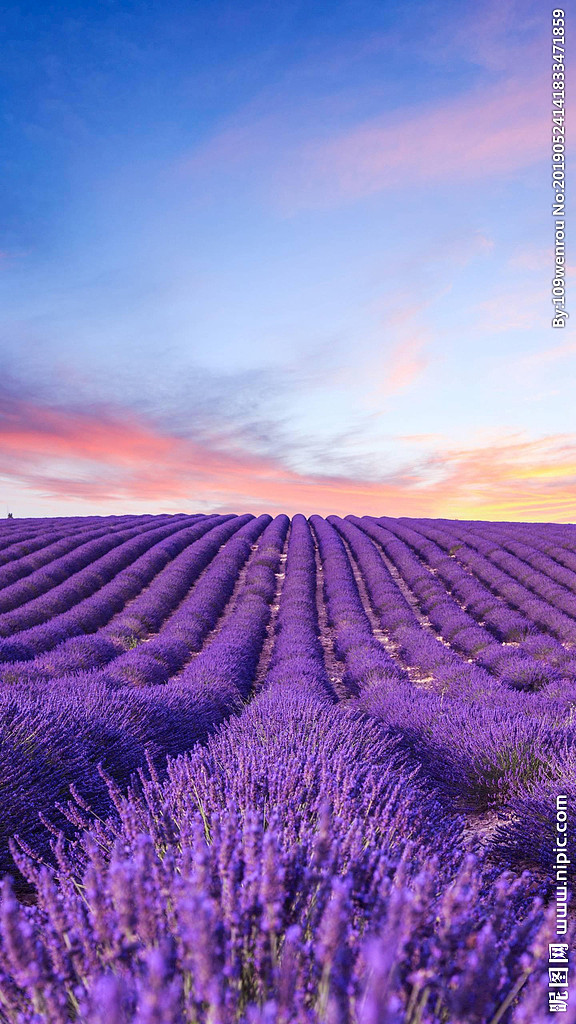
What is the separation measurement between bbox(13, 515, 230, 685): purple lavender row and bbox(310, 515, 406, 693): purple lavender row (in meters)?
3.34

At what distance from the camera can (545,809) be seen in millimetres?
2914

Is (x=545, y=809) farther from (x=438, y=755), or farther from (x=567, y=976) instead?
(x=567, y=976)

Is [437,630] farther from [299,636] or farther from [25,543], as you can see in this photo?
[25,543]

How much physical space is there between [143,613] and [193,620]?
1.01m

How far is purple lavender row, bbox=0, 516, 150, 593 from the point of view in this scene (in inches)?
488

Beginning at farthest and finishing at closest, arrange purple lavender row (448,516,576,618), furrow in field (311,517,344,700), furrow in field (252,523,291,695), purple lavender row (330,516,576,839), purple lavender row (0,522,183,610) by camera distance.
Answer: purple lavender row (448,516,576,618) < purple lavender row (0,522,183,610) < furrow in field (252,523,291,695) < furrow in field (311,517,344,700) < purple lavender row (330,516,576,839)

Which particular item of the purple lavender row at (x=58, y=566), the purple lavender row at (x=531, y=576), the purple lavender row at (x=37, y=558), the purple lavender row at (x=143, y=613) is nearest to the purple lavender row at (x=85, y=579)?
the purple lavender row at (x=58, y=566)

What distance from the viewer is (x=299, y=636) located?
905 centimetres

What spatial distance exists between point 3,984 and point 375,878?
2.88 feet

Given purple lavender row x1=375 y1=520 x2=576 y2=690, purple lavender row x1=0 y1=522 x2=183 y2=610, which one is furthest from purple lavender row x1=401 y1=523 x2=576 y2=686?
purple lavender row x1=0 y1=522 x2=183 y2=610

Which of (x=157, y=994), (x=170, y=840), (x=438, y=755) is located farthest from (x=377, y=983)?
(x=438, y=755)

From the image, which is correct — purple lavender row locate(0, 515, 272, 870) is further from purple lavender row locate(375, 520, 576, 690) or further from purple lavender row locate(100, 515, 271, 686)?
purple lavender row locate(375, 520, 576, 690)

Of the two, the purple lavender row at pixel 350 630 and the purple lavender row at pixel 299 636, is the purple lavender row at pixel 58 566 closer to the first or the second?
the purple lavender row at pixel 299 636

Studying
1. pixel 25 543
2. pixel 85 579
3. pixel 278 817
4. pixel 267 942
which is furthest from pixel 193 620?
pixel 267 942
